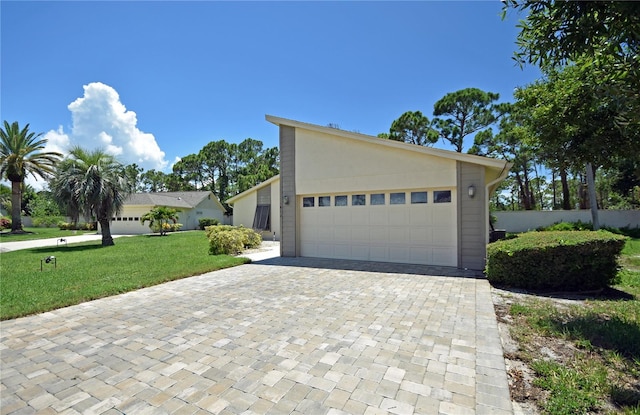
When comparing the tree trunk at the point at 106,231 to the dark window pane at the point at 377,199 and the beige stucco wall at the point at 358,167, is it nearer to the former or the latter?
the beige stucco wall at the point at 358,167

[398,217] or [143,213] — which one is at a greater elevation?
[143,213]

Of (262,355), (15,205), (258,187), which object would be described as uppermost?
(258,187)

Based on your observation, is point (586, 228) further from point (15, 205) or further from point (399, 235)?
point (15, 205)

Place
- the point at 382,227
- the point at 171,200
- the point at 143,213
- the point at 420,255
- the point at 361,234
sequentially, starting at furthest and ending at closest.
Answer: the point at 171,200 < the point at 143,213 < the point at 361,234 < the point at 382,227 < the point at 420,255

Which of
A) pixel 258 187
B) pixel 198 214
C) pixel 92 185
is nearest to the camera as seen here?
pixel 92 185

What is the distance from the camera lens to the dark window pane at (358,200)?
1000cm

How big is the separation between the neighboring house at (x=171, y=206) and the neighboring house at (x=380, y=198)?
20.9 meters

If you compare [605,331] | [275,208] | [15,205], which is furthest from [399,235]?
[15,205]

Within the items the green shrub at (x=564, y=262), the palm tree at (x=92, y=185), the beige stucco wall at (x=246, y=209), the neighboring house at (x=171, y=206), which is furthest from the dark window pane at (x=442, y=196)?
the neighboring house at (x=171, y=206)

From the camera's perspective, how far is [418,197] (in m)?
9.13

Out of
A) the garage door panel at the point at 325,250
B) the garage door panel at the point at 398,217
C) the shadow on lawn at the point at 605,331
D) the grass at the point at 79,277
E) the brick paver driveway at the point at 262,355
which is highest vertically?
the garage door panel at the point at 398,217

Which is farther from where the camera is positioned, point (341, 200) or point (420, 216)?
point (341, 200)

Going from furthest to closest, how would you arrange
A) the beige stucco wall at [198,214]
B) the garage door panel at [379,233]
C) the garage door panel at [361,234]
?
1. the beige stucco wall at [198,214]
2. the garage door panel at [361,234]
3. the garage door panel at [379,233]

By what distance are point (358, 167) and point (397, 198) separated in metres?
1.67
